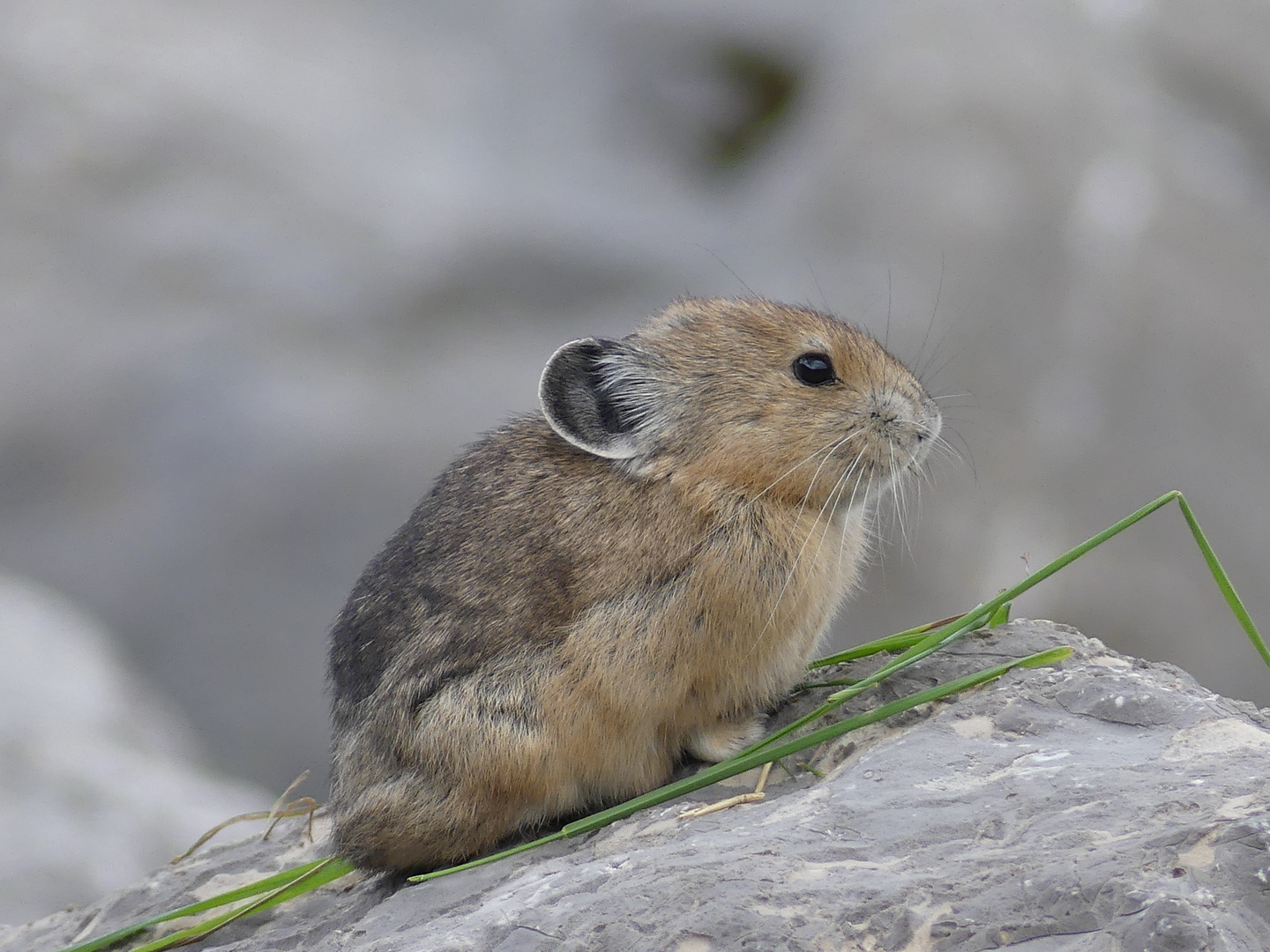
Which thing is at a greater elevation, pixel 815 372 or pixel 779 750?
pixel 815 372

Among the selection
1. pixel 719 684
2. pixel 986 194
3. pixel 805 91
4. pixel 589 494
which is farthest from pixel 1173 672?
pixel 805 91

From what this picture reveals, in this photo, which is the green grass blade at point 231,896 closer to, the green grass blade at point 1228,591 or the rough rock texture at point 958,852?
the rough rock texture at point 958,852

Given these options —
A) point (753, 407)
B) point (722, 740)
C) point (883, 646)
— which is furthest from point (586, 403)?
point (883, 646)

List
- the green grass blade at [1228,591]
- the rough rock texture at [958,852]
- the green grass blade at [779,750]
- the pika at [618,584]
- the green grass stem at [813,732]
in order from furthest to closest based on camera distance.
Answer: the pika at [618,584], the green grass blade at [779,750], the green grass stem at [813,732], the green grass blade at [1228,591], the rough rock texture at [958,852]

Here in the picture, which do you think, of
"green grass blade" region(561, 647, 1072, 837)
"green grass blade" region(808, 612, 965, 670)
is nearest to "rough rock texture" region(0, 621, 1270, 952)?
"green grass blade" region(561, 647, 1072, 837)

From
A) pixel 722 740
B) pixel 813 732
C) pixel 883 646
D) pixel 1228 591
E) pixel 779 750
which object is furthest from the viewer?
pixel 883 646

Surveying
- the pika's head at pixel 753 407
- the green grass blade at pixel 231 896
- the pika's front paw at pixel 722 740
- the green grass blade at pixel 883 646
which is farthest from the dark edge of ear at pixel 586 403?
the green grass blade at pixel 231 896

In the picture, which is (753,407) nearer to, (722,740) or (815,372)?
(815,372)
